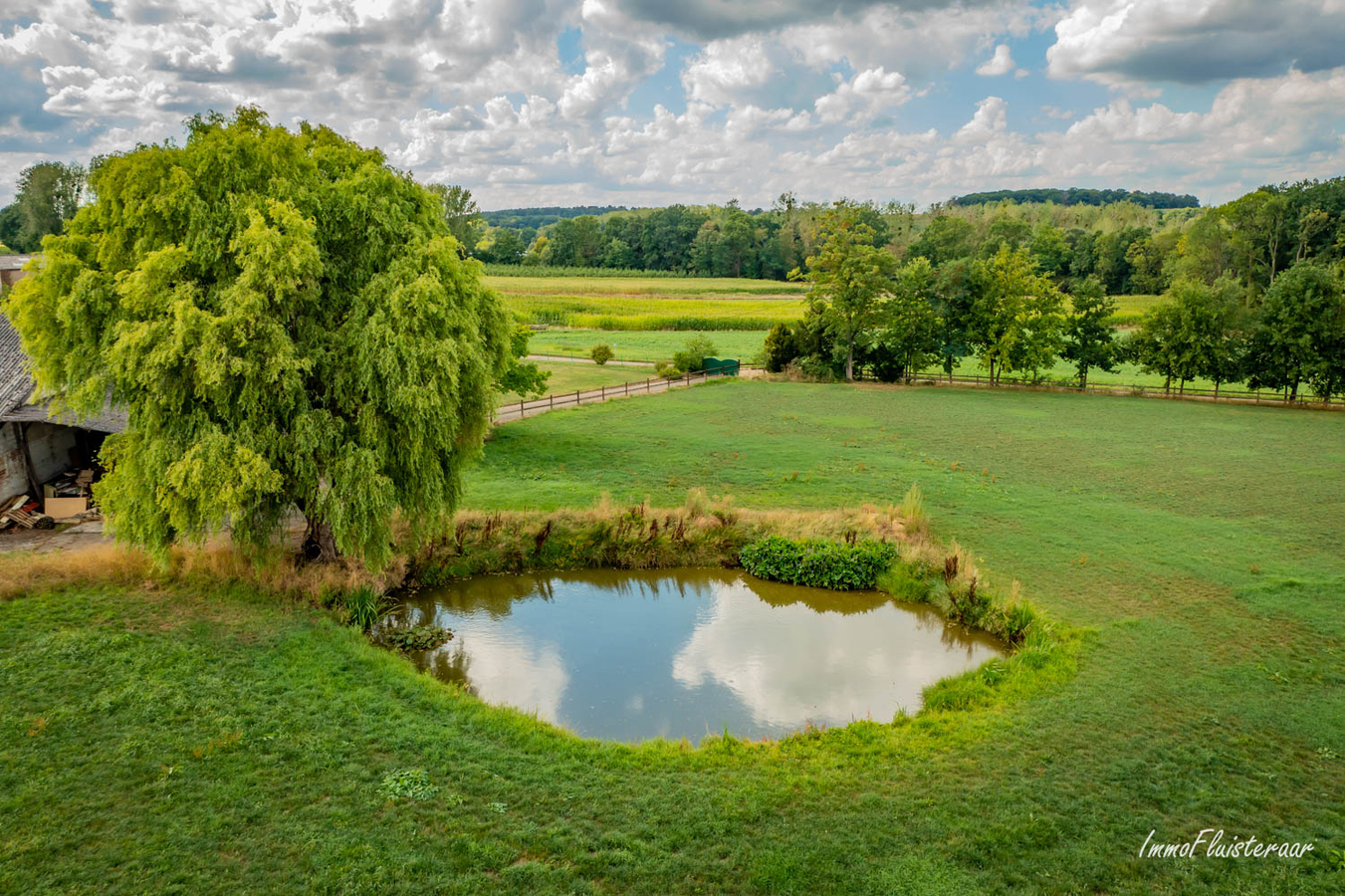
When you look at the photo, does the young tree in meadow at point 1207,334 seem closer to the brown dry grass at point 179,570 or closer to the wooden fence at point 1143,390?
the wooden fence at point 1143,390

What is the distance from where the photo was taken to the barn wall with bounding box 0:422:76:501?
20125 millimetres

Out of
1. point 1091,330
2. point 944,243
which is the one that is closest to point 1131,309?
point 944,243

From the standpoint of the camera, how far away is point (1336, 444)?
3256cm

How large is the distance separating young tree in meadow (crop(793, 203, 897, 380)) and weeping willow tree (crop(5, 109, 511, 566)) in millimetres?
35814

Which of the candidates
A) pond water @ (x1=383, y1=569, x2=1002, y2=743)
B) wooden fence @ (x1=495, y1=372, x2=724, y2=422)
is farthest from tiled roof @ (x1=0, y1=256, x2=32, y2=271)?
pond water @ (x1=383, y1=569, x2=1002, y2=743)

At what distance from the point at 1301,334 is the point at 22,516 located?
53.6 m

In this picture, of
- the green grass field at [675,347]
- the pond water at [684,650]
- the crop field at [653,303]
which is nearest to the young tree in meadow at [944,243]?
the crop field at [653,303]

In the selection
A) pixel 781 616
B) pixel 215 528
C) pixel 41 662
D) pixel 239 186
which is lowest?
pixel 781 616

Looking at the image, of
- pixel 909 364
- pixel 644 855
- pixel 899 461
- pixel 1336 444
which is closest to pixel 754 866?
pixel 644 855

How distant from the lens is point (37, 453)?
2128 cm

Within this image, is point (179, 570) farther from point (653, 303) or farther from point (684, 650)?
point (653, 303)

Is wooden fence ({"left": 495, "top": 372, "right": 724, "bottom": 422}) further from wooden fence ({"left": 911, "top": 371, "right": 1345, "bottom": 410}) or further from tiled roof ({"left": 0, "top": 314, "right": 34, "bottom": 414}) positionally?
tiled roof ({"left": 0, "top": 314, "right": 34, "bottom": 414})

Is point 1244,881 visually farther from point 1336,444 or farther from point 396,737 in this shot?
point 1336,444

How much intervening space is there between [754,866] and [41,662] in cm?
1191
